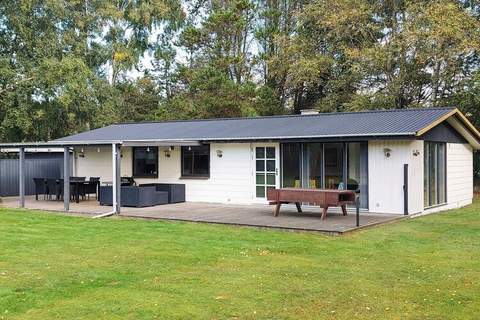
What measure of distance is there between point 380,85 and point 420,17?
4.23 m

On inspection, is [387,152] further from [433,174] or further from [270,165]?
[270,165]

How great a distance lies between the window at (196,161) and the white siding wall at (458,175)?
281 inches

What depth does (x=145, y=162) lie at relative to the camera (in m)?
18.8

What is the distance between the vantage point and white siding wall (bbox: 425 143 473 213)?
16.5 meters

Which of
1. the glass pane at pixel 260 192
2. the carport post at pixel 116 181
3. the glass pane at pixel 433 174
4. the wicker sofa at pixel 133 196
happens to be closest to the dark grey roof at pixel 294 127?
the glass pane at pixel 433 174

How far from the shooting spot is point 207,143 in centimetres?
1714

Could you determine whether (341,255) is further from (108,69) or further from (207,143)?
(108,69)

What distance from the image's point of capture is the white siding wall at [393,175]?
1381 centimetres

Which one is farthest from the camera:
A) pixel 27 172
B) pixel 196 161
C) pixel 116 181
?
pixel 27 172

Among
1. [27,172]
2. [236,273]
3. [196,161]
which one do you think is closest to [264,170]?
[196,161]

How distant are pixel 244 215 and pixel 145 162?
21.2 ft

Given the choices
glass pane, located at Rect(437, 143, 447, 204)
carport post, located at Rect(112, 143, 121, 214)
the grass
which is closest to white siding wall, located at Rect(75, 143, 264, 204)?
carport post, located at Rect(112, 143, 121, 214)

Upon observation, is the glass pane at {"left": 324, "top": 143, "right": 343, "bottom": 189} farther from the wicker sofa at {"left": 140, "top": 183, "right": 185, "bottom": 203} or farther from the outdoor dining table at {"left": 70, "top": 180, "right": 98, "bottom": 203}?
the outdoor dining table at {"left": 70, "top": 180, "right": 98, "bottom": 203}

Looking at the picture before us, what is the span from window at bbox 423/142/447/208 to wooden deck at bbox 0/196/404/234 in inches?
80.7
